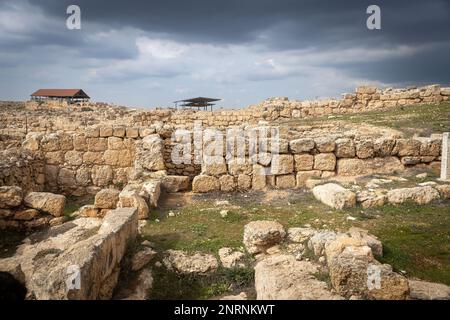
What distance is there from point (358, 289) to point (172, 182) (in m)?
6.41

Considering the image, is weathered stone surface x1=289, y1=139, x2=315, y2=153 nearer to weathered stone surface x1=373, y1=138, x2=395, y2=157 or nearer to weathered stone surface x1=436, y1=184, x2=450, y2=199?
weathered stone surface x1=373, y1=138, x2=395, y2=157

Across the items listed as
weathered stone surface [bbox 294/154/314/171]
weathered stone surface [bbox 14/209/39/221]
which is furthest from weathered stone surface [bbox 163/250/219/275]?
weathered stone surface [bbox 294/154/314/171]

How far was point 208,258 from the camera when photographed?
5785 mm

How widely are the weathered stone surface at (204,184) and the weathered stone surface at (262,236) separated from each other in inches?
135

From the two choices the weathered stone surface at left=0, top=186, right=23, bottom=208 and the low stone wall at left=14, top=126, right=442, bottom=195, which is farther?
the low stone wall at left=14, top=126, right=442, bottom=195

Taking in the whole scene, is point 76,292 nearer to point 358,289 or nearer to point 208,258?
point 208,258

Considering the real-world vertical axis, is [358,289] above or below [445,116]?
below

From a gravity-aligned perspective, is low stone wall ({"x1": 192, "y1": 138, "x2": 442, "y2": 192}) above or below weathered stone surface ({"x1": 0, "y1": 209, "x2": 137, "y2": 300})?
above

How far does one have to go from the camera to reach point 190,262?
5.67 meters

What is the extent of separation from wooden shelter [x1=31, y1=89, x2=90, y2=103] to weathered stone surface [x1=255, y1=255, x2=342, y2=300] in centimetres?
5385

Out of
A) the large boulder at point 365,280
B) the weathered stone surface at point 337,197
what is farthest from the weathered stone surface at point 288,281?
the weathered stone surface at point 337,197

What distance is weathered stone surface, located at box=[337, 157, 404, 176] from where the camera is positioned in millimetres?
9836
